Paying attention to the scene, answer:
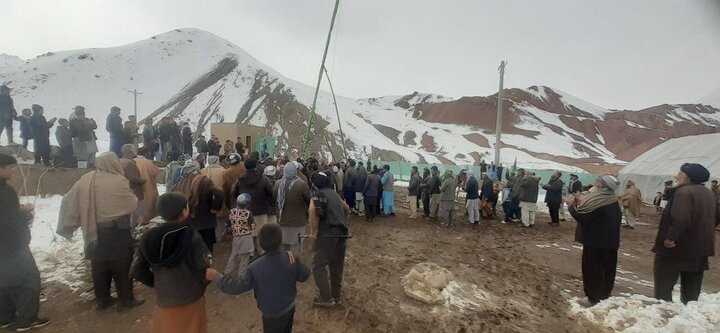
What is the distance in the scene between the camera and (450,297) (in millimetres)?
5082

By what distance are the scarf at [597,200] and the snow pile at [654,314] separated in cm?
121

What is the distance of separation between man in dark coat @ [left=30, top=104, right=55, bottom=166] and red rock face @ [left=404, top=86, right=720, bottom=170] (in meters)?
61.0

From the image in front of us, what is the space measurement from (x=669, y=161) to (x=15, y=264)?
27620mm

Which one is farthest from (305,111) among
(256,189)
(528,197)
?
(256,189)

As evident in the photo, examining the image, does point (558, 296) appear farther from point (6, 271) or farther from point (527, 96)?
point (527, 96)

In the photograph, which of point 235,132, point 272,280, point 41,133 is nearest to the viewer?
point 272,280

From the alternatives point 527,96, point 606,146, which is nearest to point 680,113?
point 606,146

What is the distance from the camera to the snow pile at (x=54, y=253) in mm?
5281

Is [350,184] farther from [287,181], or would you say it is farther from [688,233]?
[688,233]

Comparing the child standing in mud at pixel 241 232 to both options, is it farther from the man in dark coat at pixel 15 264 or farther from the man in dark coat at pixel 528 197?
the man in dark coat at pixel 528 197

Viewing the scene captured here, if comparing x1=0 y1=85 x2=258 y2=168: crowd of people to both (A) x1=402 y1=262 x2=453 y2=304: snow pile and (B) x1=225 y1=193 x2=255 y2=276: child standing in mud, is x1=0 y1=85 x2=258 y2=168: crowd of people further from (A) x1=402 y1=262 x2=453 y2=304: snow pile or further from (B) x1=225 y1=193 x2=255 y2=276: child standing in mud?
(A) x1=402 y1=262 x2=453 y2=304: snow pile

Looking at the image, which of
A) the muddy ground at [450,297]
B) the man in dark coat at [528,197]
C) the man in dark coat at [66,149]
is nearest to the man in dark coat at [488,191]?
the man in dark coat at [528,197]

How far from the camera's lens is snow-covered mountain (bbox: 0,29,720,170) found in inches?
2234

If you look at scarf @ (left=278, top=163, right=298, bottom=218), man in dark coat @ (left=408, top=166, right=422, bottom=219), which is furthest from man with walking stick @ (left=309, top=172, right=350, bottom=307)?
man in dark coat @ (left=408, top=166, right=422, bottom=219)
